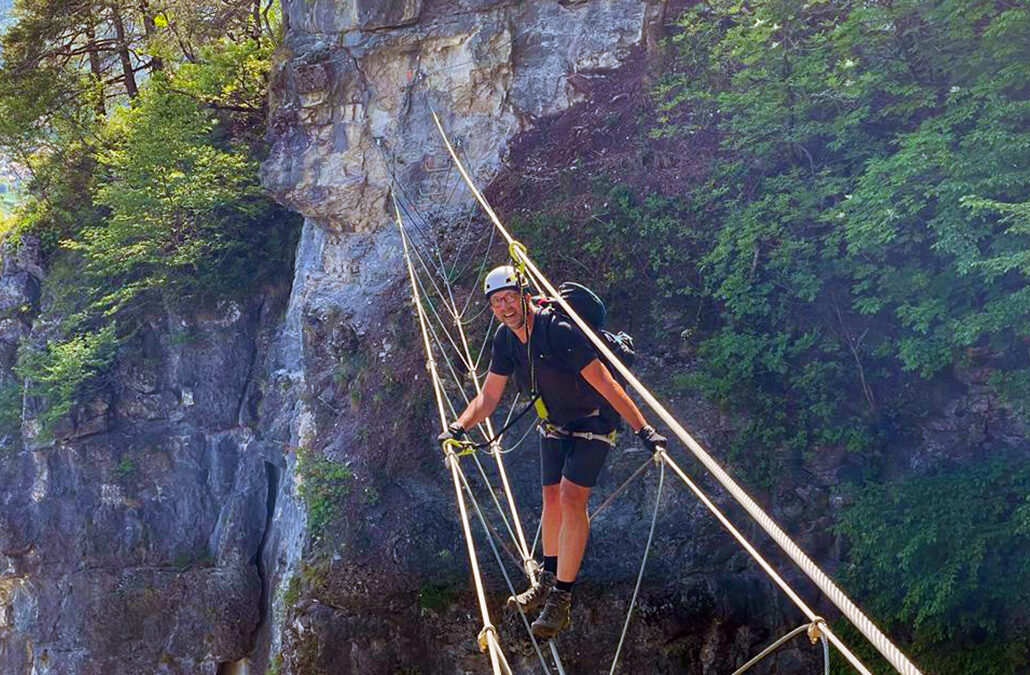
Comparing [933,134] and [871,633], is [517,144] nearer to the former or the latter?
[933,134]

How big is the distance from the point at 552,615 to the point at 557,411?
1195mm

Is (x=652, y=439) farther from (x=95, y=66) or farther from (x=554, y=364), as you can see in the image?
(x=95, y=66)

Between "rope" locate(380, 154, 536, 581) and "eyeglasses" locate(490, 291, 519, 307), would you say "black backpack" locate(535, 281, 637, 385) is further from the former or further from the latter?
"rope" locate(380, 154, 536, 581)

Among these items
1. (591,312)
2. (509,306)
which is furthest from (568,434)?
(509,306)

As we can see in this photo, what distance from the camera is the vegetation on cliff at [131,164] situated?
47.2 feet

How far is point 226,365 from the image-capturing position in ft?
47.4

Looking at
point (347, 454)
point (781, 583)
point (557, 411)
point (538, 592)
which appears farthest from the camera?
point (347, 454)

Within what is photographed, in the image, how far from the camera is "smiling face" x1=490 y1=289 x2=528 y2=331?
215 inches

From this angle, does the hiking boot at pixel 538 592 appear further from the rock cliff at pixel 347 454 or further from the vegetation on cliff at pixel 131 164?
the vegetation on cliff at pixel 131 164

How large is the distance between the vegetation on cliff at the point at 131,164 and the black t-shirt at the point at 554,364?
31.3 ft

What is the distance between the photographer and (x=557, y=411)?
5.78 meters

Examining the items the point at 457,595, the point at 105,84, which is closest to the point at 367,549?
the point at 457,595

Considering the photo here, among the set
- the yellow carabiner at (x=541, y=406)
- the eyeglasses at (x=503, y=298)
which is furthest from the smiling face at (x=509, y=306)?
the yellow carabiner at (x=541, y=406)

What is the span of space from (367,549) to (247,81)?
9440mm
